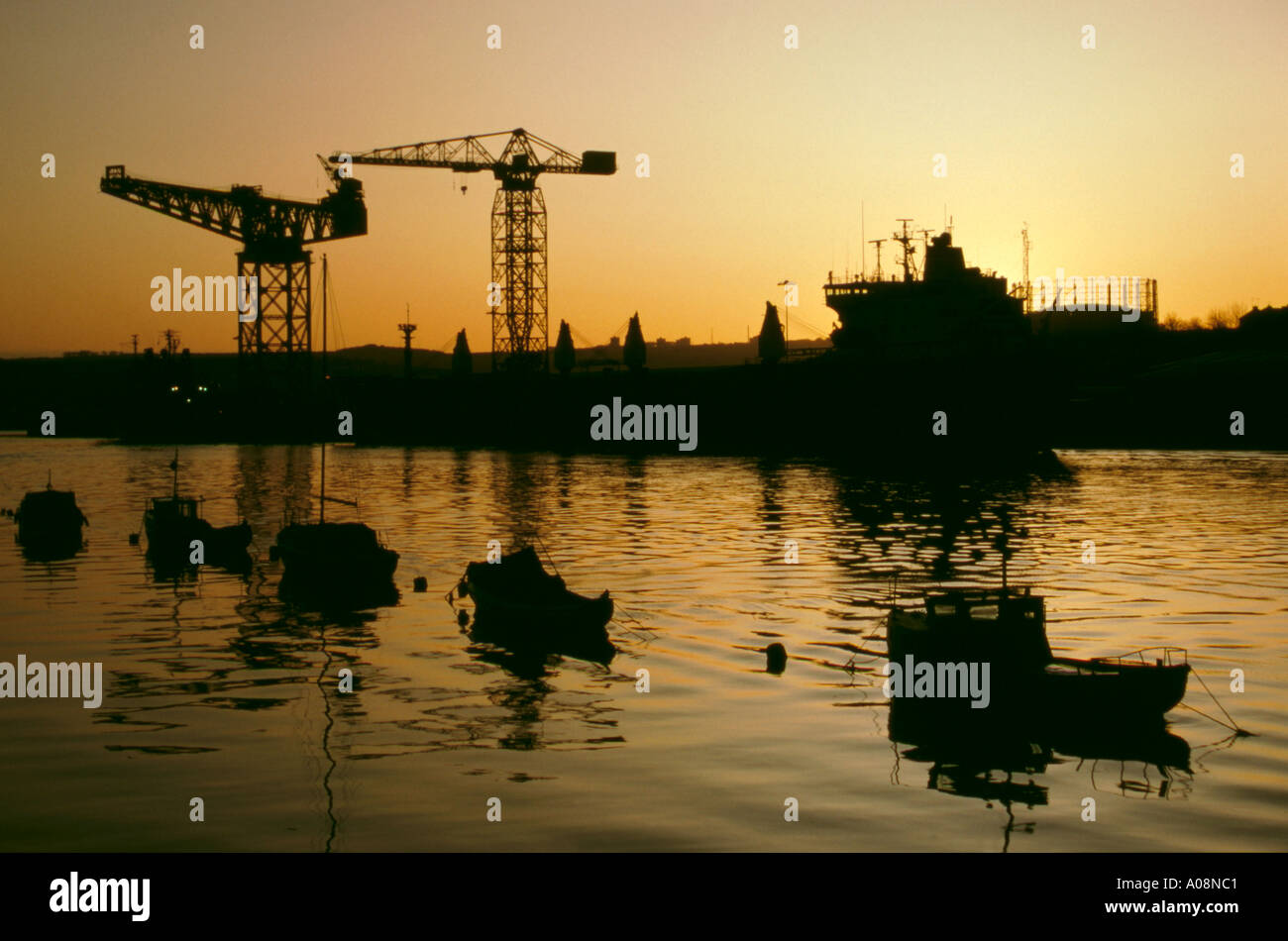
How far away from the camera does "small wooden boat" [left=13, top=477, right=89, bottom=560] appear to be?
55.8 meters

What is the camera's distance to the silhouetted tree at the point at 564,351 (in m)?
155

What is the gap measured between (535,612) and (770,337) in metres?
101

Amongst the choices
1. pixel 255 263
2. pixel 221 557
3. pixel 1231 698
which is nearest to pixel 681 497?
pixel 221 557

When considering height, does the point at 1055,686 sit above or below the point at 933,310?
below

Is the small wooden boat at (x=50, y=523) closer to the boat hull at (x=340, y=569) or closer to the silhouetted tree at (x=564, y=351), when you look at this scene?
the boat hull at (x=340, y=569)

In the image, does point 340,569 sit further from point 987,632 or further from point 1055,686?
point 1055,686

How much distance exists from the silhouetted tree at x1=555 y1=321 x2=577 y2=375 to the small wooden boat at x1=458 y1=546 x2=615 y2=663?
403ft

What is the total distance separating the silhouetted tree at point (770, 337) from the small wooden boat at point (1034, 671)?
10596cm

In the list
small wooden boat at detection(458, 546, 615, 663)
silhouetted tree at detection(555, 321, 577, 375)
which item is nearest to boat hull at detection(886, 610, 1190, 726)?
small wooden boat at detection(458, 546, 615, 663)

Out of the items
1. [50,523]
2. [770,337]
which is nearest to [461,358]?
[770,337]

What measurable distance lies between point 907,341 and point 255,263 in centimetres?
8458

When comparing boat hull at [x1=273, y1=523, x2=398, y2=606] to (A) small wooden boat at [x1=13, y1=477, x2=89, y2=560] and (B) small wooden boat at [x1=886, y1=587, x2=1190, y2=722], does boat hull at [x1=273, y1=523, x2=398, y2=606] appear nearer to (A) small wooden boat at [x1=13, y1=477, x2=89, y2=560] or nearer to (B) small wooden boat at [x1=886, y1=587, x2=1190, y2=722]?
(A) small wooden boat at [x1=13, y1=477, x2=89, y2=560]

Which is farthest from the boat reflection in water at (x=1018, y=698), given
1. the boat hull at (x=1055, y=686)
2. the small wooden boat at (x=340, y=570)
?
the small wooden boat at (x=340, y=570)

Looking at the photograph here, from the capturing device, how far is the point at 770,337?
5049 inches
